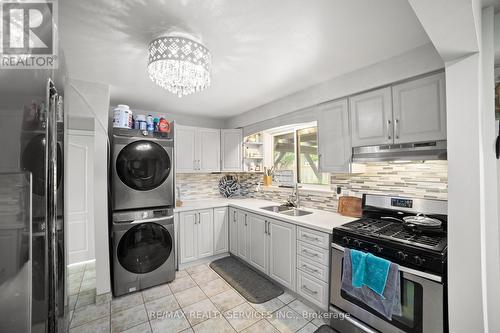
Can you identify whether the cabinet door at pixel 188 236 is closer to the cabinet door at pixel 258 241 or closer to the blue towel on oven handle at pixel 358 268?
the cabinet door at pixel 258 241

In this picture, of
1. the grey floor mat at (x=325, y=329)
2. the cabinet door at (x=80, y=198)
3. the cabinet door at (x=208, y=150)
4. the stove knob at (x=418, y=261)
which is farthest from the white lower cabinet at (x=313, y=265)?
the cabinet door at (x=80, y=198)

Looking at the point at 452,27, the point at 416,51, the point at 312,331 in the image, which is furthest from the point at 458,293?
the point at 416,51

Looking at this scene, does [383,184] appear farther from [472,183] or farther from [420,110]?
[472,183]

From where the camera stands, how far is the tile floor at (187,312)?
1865 millimetres

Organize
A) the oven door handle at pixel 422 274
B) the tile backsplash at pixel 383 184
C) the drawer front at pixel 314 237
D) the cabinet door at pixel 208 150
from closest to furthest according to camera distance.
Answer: the oven door handle at pixel 422 274 → the tile backsplash at pixel 383 184 → the drawer front at pixel 314 237 → the cabinet door at pixel 208 150

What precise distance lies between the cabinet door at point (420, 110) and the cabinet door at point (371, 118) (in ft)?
0.20

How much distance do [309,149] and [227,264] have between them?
2.06 meters

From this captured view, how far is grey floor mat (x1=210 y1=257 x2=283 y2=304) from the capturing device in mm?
2316

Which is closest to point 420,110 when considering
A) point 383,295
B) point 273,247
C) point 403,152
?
point 403,152

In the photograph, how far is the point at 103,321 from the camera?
6.40ft

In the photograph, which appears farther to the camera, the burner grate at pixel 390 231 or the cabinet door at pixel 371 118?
the cabinet door at pixel 371 118

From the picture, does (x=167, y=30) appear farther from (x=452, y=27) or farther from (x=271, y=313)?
(x=271, y=313)

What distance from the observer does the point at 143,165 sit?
2.47 metres

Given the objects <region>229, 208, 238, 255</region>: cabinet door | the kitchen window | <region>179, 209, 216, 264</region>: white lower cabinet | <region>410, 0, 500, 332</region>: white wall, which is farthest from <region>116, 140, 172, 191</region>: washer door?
<region>410, 0, 500, 332</region>: white wall
